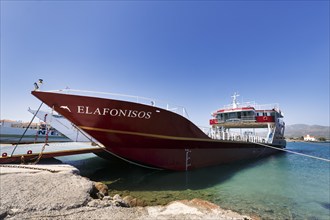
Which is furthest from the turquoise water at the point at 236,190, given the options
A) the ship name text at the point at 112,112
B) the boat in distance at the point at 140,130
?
the ship name text at the point at 112,112

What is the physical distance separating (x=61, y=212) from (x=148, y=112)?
5357 mm

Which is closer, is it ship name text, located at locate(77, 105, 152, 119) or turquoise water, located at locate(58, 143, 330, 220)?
turquoise water, located at locate(58, 143, 330, 220)

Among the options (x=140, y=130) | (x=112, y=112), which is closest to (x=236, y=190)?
(x=140, y=130)

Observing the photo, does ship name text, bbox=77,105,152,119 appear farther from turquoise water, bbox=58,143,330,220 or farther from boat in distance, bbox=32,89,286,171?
turquoise water, bbox=58,143,330,220

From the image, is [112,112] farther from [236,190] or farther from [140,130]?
[236,190]

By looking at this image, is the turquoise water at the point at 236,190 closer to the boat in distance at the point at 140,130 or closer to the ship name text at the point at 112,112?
the boat in distance at the point at 140,130

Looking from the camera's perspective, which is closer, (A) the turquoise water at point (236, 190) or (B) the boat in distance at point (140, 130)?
(A) the turquoise water at point (236, 190)

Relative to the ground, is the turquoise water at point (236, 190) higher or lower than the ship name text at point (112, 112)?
lower

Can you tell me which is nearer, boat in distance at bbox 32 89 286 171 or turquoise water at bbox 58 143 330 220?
turquoise water at bbox 58 143 330 220

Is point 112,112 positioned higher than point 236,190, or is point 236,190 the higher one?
point 112,112

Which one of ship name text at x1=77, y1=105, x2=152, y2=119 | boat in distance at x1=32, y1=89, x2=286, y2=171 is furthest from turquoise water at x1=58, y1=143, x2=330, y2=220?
ship name text at x1=77, y1=105, x2=152, y2=119

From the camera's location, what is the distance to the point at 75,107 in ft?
24.8

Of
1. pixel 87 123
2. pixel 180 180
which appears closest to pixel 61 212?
pixel 87 123

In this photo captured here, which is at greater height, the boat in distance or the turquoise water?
the boat in distance
